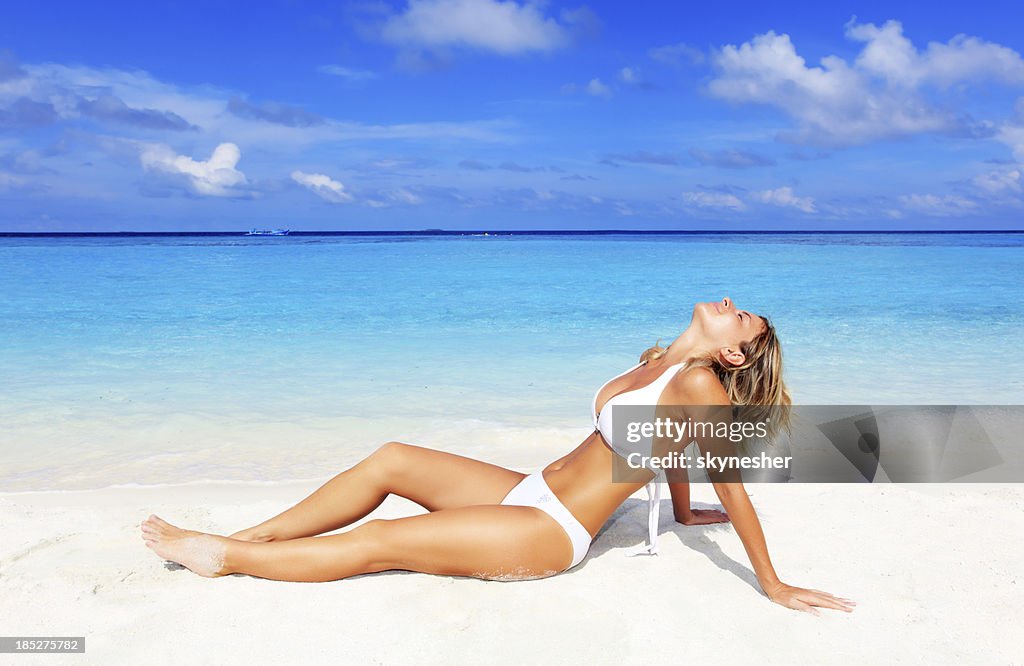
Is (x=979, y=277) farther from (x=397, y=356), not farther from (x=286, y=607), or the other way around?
(x=286, y=607)

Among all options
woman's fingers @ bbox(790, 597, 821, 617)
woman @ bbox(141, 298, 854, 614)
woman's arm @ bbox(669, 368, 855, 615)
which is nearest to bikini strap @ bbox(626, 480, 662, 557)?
woman @ bbox(141, 298, 854, 614)

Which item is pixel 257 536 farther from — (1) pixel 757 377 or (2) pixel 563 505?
(1) pixel 757 377

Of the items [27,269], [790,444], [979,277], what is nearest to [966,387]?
[790,444]

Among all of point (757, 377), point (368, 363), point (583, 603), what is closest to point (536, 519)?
point (583, 603)

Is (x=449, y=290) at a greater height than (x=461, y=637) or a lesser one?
greater

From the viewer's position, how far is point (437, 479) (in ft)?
11.8

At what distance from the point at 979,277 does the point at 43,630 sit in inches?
1059

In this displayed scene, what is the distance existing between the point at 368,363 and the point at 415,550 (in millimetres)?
6384

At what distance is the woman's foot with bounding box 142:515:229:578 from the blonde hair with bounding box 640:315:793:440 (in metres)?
2.13

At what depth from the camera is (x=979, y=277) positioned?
2422 centimetres

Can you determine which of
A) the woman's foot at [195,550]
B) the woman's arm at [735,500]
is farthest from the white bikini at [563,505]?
the woman's foot at [195,550]

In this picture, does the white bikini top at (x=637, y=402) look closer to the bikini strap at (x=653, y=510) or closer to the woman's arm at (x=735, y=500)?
the woman's arm at (x=735, y=500)

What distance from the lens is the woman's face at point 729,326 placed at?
3274 mm

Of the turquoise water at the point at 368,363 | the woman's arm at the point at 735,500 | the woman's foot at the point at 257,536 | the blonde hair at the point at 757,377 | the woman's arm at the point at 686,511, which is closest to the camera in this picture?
the woman's arm at the point at 735,500
